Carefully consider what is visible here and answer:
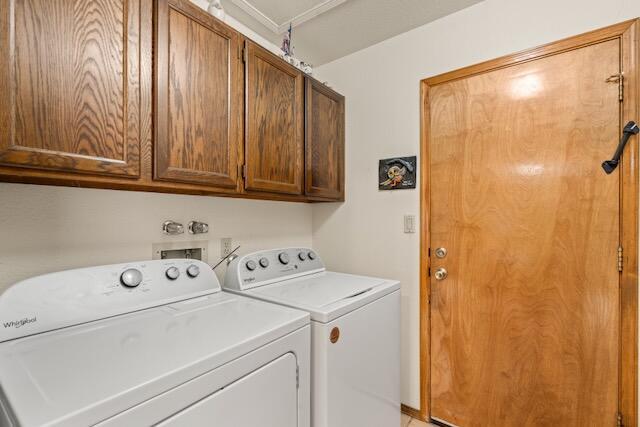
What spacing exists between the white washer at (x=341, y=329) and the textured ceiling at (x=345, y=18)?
1451mm

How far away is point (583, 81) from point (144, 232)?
225 centimetres

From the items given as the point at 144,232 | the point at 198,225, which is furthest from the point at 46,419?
the point at 198,225

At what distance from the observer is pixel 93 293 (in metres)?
1.10

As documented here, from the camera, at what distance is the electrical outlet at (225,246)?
181 centimetres

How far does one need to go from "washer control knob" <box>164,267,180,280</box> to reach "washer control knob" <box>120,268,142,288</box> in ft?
0.35

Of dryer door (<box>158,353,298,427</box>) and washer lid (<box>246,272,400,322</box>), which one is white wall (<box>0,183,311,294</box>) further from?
dryer door (<box>158,353,298,427</box>)

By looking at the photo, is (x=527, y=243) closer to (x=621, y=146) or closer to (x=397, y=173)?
(x=621, y=146)

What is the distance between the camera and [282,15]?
1.88 meters

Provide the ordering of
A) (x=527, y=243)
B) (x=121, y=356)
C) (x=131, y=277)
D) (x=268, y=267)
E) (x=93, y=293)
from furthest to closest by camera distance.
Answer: (x=268, y=267), (x=527, y=243), (x=131, y=277), (x=93, y=293), (x=121, y=356)

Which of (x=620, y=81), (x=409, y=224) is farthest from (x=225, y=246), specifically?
(x=620, y=81)

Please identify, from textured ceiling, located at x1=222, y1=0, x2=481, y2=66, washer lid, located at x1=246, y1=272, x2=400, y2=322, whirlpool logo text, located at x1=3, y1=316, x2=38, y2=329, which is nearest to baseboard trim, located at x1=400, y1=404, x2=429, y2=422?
washer lid, located at x1=246, y1=272, x2=400, y2=322

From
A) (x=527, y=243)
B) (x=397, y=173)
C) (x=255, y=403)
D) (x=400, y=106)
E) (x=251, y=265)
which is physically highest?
(x=400, y=106)

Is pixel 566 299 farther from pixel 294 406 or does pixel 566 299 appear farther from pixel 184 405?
pixel 184 405

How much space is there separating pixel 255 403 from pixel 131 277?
27.7 inches
